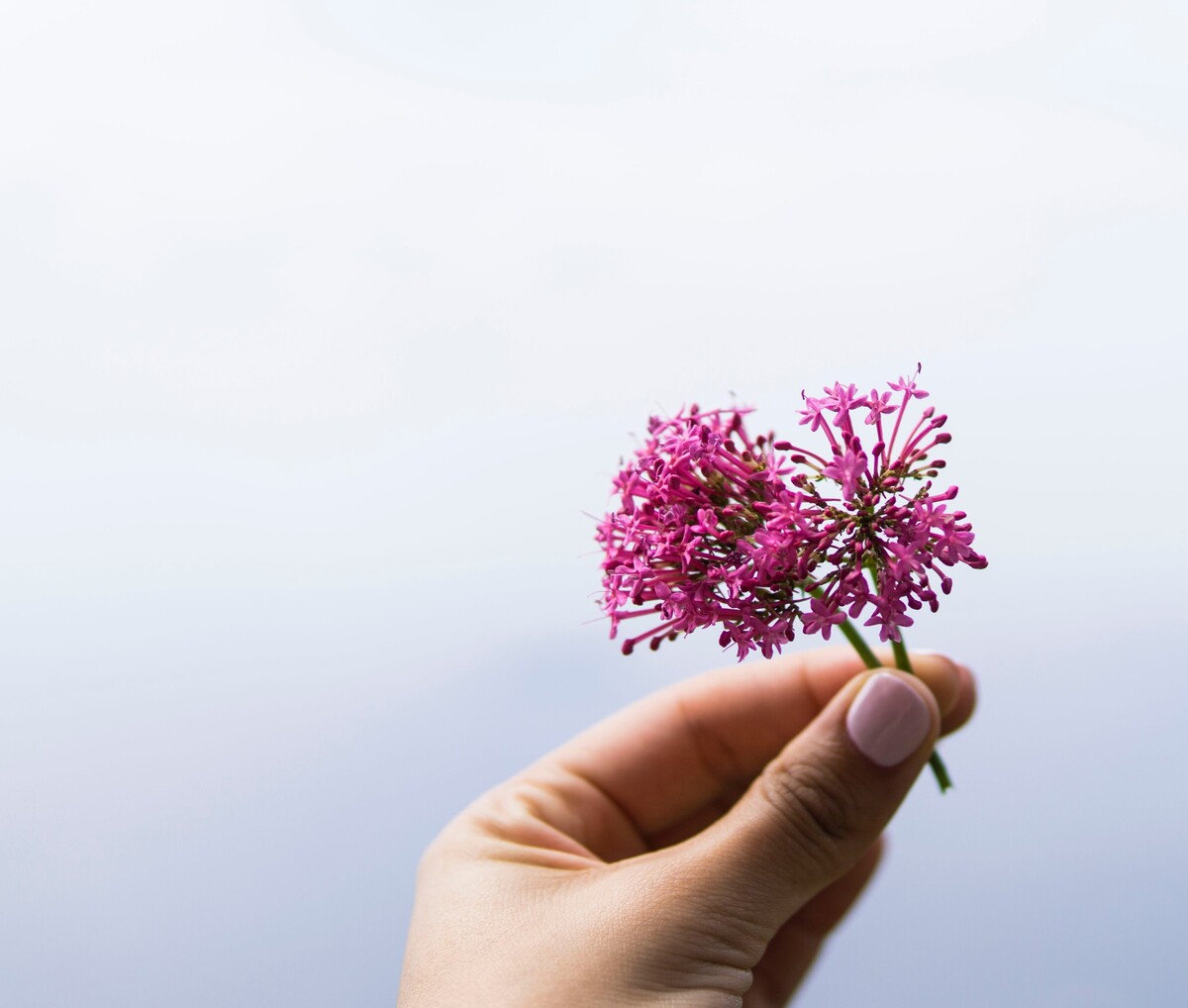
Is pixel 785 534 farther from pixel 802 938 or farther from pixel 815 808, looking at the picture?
pixel 802 938

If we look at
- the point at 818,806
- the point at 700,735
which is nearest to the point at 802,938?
the point at 700,735

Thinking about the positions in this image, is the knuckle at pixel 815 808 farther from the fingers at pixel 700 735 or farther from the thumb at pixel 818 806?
the fingers at pixel 700 735

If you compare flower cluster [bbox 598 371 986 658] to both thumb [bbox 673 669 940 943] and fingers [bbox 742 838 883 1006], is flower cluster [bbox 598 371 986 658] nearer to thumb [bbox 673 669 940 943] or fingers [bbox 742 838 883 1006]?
thumb [bbox 673 669 940 943]

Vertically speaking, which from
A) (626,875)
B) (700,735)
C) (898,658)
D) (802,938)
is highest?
(898,658)

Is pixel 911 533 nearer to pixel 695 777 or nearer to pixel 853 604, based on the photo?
pixel 853 604

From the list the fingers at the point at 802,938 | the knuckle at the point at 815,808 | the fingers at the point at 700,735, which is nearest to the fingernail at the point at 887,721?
the knuckle at the point at 815,808
